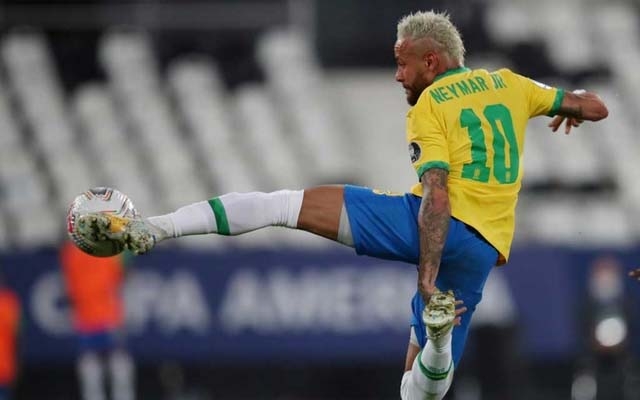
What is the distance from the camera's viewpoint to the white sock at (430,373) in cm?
780

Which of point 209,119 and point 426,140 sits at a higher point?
point 426,140

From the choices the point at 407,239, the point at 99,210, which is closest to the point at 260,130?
the point at 407,239

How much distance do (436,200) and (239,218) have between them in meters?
1.03

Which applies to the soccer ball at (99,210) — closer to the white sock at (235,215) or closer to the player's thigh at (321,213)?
the white sock at (235,215)

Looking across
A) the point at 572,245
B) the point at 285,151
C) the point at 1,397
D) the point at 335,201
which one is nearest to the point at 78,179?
the point at 285,151

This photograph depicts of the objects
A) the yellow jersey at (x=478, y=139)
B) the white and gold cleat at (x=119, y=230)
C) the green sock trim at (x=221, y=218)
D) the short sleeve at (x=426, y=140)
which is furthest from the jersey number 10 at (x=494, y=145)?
the white and gold cleat at (x=119, y=230)

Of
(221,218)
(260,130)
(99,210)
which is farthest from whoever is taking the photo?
(260,130)

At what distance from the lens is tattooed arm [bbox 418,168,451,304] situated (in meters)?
7.54

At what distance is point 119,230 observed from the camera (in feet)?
24.6

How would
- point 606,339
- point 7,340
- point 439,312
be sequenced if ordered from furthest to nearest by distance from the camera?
1. point 606,339
2. point 7,340
3. point 439,312

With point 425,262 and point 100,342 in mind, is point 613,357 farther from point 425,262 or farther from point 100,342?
point 425,262

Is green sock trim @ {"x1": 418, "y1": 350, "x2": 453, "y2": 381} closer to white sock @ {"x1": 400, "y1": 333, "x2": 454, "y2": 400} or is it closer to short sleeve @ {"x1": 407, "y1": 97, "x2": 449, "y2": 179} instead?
white sock @ {"x1": 400, "y1": 333, "x2": 454, "y2": 400}

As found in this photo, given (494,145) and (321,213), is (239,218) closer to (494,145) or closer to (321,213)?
(321,213)

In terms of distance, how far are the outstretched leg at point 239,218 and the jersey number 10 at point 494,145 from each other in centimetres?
73
